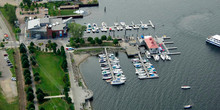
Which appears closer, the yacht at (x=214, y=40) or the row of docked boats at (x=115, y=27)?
the yacht at (x=214, y=40)

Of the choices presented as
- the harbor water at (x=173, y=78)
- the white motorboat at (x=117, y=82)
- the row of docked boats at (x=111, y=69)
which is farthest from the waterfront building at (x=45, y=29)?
the white motorboat at (x=117, y=82)

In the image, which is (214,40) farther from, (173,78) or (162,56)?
(173,78)

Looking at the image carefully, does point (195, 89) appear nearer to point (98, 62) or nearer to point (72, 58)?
point (98, 62)

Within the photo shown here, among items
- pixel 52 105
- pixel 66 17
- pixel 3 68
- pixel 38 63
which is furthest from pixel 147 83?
pixel 66 17

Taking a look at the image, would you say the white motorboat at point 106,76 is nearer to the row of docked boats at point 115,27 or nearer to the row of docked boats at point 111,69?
the row of docked boats at point 111,69

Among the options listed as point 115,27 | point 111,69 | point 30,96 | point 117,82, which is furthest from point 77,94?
point 115,27

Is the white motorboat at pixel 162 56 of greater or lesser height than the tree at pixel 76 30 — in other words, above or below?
below

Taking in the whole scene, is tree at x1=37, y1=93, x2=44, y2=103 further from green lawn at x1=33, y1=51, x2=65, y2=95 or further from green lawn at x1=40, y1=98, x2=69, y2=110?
green lawn at x1=33, y1=51, x2=65, y2=95
